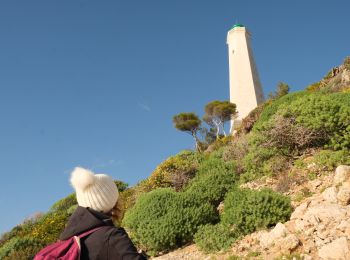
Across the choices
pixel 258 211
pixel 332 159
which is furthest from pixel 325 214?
pixel 332 159

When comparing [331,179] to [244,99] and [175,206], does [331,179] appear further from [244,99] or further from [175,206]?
[244,99]

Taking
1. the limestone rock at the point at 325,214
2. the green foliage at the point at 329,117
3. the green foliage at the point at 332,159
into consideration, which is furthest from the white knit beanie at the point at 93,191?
the green foliage at the point at 329,117

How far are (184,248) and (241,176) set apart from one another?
282cm

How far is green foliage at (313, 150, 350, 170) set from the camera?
360 inches

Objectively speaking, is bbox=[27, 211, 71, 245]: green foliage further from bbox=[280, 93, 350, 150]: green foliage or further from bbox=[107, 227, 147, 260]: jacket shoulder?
bbox=[107, 227, 147, 260]: jacket shoulder

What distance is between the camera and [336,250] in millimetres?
6230

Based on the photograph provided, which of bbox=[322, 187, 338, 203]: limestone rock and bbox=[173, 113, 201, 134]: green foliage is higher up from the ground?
bbox=[173, 113, 201, 134]: green foliage

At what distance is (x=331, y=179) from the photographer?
870 cm

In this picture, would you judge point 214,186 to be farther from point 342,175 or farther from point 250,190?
point 342,175

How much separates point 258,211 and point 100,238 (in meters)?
6.30

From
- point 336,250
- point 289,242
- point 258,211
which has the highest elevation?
point 258,211

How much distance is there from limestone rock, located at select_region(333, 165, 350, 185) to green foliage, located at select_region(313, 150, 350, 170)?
2.74 feet

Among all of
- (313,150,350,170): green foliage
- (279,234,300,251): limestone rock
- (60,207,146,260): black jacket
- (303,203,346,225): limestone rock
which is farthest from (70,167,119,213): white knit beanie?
(313,150,350,170): green foliage

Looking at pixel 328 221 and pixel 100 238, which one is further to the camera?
pixel 328 221
